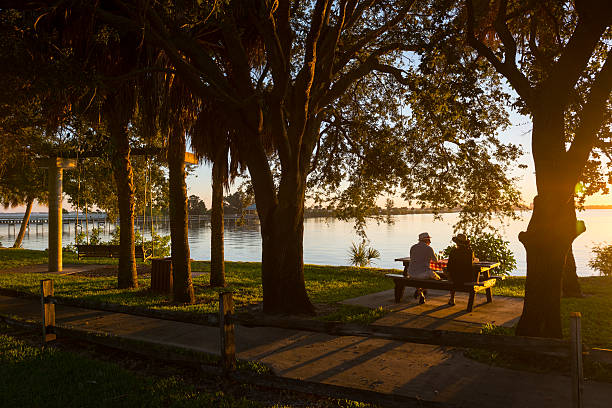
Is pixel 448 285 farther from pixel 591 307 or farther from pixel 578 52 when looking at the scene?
pixel 578 52

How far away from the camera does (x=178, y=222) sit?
1091 cm

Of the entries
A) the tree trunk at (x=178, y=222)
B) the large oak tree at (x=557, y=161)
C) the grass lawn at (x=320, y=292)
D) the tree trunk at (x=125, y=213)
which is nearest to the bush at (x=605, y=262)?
the grass lawn at (x=320, y=292)

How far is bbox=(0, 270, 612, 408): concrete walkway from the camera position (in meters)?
5.04

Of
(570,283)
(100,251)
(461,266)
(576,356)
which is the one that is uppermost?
(461,266)

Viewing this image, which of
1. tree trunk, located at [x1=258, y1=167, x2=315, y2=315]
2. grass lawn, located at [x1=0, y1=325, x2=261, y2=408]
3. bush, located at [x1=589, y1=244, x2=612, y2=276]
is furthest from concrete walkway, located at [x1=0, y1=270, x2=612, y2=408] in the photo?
bush, located at [x1=589, y1=244, x2=612, y2=276]

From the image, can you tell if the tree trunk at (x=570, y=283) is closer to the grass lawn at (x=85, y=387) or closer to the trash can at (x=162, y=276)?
the grass lawn at (x=85, y=387)

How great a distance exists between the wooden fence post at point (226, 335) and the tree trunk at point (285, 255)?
3699mm

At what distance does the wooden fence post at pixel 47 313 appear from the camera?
746cm

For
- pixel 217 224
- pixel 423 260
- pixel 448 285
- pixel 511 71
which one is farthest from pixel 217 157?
pixel 511 71

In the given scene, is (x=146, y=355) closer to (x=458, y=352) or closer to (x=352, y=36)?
(x=458, y=352)

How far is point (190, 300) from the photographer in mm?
10898

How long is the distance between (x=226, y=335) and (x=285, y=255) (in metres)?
3.93

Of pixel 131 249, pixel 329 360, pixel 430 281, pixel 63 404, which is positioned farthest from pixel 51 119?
pixel 430 281

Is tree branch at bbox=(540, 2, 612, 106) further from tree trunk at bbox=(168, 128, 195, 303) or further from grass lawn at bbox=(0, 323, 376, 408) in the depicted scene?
tree trunk at bbox=(168, 128, 195, 303)
